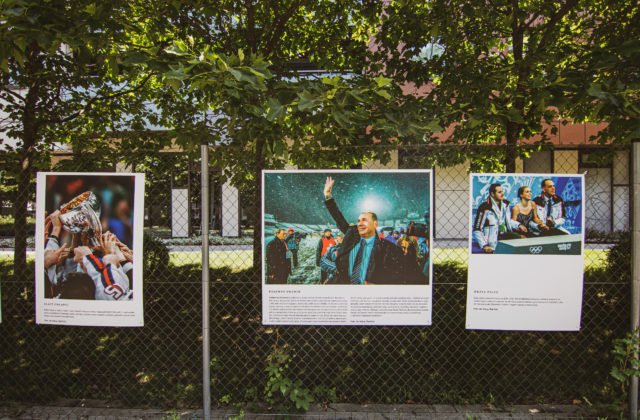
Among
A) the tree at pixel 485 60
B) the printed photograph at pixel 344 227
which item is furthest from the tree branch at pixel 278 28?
the printed photograph at pixel 344 227

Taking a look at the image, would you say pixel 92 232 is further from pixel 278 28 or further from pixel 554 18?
pixel 554 18

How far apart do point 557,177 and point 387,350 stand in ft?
7.91

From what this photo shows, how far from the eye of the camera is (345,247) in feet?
11.1

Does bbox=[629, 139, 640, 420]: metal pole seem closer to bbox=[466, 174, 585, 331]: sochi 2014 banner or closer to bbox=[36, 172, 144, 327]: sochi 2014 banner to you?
bbox=[466, 174, 585, 331]: sochi 2014 banner

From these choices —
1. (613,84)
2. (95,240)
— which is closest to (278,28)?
(95,240)

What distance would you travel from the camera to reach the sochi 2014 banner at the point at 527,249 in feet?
11.1

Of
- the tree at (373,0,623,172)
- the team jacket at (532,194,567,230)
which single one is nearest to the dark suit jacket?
the team jacket at (532,194,567,230)

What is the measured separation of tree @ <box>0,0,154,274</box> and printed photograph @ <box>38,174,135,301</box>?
3.05ft

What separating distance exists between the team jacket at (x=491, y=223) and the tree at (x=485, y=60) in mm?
702

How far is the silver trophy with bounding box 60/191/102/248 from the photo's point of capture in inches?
135

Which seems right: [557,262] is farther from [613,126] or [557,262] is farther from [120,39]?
[120,39]

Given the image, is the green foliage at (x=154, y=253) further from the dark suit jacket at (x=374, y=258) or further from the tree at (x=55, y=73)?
the dark suit jacket at (x=374, y=258)

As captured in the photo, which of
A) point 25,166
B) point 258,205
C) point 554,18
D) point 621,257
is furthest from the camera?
point 554,18

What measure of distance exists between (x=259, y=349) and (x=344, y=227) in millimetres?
1871
